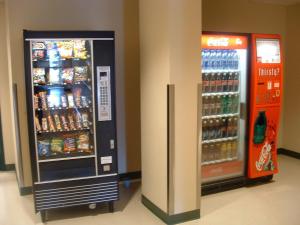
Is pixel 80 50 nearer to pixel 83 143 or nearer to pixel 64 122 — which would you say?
pixel 64 122

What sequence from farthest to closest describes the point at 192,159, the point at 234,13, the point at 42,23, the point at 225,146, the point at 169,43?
1. the point at 234,13
2. the point at 225,146
3. the point at 42,23
4. the point at 192,159
5. the point at 169,43

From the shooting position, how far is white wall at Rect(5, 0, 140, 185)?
403cm

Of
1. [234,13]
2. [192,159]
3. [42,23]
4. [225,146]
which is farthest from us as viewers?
[234,13]

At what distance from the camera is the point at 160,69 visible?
341cm

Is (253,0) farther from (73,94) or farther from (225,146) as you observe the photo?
(73,94)

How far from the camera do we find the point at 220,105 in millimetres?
4324

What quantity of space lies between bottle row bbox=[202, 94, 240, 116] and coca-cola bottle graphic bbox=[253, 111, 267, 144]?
309 millimetres

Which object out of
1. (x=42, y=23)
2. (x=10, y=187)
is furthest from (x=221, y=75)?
(x=10, y=187)

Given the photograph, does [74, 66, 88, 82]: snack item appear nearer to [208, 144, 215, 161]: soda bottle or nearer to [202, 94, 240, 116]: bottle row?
[202, 94, 240, 116]: bottle row

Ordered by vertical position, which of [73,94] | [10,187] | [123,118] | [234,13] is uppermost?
[234,13]

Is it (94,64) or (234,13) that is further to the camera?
(234,13)

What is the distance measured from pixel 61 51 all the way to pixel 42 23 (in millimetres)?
788

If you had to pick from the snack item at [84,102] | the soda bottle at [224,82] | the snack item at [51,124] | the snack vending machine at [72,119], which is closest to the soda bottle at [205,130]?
the soda bottle at [224,82]

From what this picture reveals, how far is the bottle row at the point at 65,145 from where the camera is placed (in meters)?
3.65
